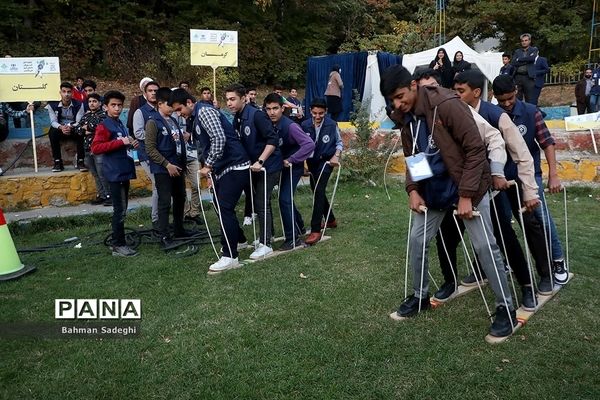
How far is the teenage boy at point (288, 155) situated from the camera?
5.93 m

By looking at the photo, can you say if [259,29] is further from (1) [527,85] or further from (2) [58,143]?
(2) [58,143]

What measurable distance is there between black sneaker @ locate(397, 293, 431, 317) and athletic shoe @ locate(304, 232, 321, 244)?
87.6 inches

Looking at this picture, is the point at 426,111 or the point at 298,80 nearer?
the point at 426,111

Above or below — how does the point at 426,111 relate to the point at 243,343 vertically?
above

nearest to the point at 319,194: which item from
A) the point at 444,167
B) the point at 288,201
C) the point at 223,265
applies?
the point at 288,201

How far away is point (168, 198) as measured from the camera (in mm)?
6188

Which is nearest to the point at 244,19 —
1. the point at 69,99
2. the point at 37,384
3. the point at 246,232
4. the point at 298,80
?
the point at 298,80

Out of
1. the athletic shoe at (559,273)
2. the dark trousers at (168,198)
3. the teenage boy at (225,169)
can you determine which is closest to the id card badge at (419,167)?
the athletic shoe at (559,273)

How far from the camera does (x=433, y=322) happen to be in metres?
3.89

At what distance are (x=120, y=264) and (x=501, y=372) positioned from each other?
4133mm

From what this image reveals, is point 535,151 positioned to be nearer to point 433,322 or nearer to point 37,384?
point 433,322

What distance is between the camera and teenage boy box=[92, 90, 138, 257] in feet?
19.5

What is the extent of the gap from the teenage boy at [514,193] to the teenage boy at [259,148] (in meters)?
2.20

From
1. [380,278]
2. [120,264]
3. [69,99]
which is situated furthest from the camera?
[69,99]
